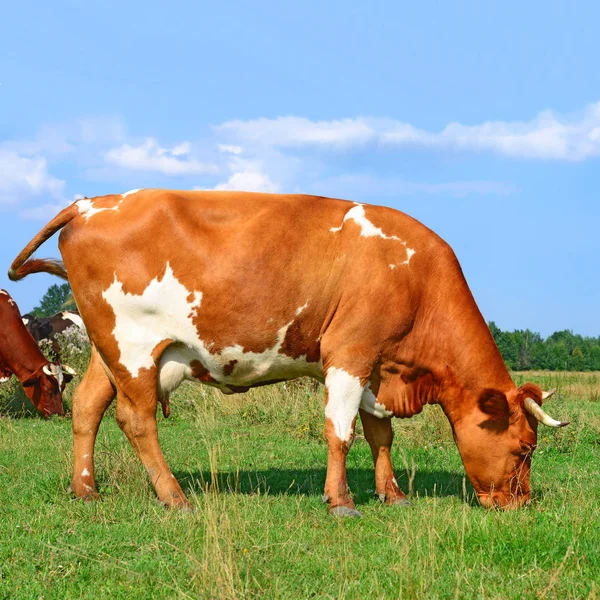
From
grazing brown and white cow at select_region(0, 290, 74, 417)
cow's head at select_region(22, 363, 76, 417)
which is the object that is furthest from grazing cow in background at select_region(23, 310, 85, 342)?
cow's head at select_region(22, 363, 76, 417)

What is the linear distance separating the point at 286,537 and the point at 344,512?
90cm

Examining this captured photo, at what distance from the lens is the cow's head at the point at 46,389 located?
13719 mm

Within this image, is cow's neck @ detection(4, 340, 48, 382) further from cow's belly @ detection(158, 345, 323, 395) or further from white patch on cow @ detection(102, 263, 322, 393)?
cow's belly @ detection(158, 345, 323, 395)

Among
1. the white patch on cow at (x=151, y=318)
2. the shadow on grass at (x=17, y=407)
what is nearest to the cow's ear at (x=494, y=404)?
the white patch on cow at (x=151, y=318)

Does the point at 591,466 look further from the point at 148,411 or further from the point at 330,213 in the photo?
the point at 148,411

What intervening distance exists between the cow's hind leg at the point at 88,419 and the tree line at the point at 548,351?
57.4 m

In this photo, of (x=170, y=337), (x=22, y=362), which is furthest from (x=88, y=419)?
(x=22, y=362)

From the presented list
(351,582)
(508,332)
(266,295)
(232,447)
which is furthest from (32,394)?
(508,332)

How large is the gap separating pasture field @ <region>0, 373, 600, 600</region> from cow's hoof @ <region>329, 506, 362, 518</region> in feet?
0.36

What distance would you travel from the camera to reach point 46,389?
13.8 m

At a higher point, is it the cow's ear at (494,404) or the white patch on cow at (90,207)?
the white patch on cow at (90,207)

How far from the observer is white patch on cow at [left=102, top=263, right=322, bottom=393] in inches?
258

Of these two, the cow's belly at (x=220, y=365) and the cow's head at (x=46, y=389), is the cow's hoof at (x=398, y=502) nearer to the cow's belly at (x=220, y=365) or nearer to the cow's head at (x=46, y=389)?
the cow's belly at (x=220, y=365)

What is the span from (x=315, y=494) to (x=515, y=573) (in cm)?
276
